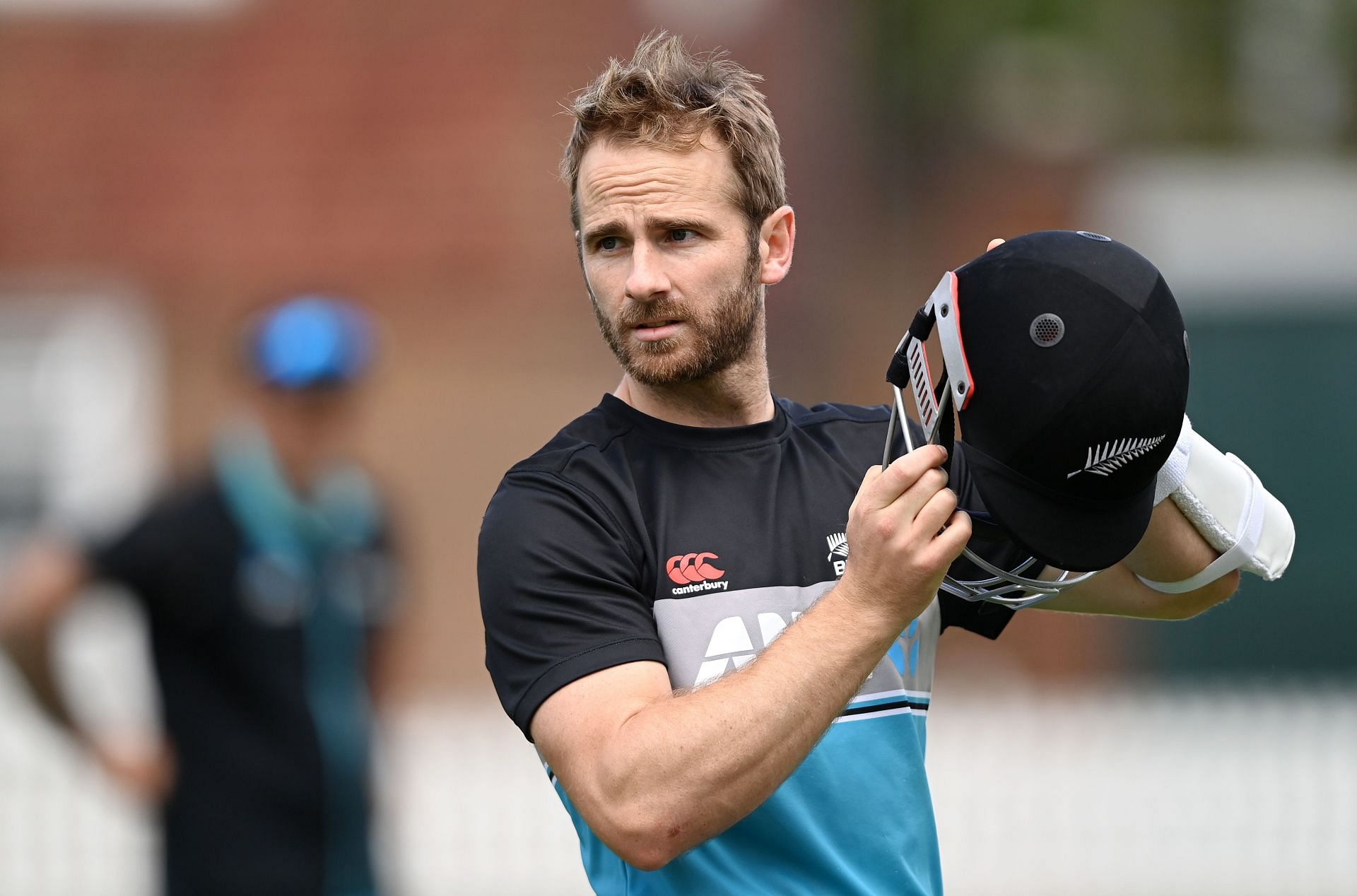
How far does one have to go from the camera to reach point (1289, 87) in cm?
1556

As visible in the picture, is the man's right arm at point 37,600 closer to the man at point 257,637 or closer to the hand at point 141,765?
the man at point 257,637

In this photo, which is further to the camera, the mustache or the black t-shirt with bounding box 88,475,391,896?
the black t-shirt with bounding box 88,475,391,896

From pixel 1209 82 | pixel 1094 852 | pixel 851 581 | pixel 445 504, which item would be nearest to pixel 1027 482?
pixel 851 581

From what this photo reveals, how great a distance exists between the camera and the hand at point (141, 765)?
221 inches

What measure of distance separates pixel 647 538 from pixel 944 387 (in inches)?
25.4

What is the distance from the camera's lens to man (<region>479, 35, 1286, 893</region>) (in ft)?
8.73

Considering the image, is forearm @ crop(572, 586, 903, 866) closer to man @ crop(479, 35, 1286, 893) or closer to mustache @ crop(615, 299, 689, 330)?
man @ crop(479, 35, 1286, 893)

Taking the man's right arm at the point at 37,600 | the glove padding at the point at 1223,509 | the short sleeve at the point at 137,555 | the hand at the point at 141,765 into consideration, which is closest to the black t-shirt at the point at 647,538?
the glove padding at the point at 1223,509

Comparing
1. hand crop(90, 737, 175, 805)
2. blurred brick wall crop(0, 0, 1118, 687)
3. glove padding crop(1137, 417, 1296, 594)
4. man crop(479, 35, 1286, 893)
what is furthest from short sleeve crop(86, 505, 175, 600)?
blurred brick wall crop(0, 0, 1118, 687)

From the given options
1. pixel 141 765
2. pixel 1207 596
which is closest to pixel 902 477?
pixel 1207 596

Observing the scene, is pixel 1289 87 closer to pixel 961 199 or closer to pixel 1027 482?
pixel 961 199

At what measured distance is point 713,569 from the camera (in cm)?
309

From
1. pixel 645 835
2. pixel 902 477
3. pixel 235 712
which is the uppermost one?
pixel 902 477

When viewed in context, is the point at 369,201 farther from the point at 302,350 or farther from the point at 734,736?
the point at 734,736
